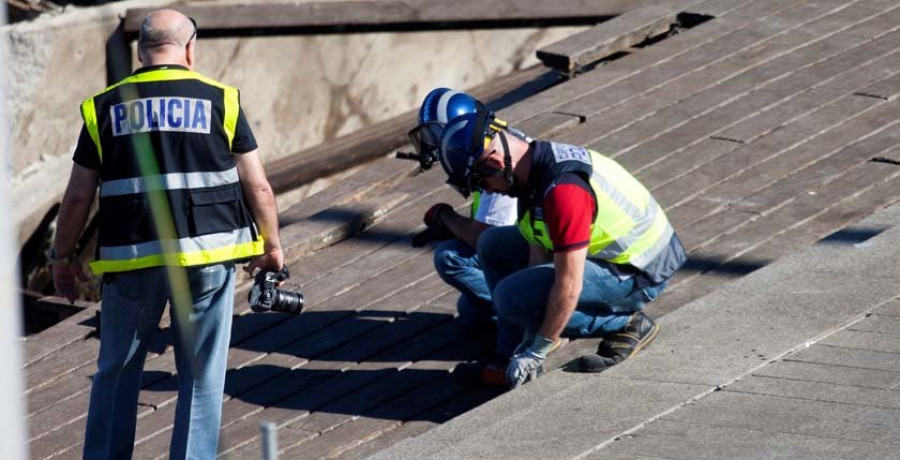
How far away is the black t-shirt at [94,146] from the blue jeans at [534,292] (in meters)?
1.14

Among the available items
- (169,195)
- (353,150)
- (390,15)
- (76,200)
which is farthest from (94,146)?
(390,15)

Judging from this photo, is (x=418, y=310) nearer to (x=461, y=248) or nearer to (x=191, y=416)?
(x=461, y=248)

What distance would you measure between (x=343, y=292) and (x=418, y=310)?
428 millimetres

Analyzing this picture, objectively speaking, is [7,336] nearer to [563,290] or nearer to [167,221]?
[167,221]

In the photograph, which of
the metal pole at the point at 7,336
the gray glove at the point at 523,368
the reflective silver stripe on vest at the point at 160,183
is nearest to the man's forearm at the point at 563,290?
the gray glove at the point at 523,368

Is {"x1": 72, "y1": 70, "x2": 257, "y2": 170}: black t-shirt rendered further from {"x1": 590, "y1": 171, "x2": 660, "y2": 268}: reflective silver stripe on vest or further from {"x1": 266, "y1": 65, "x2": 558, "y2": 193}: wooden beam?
{"x1": 266, "y1": 65, "x2": 558, "y2": 193}: wooden beam

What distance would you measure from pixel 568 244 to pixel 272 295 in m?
1.04

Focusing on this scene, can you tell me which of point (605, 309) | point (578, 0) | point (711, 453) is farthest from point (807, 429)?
point (578, 0)

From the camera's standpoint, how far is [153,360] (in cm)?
613

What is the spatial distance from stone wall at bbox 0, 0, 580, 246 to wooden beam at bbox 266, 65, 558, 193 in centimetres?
65

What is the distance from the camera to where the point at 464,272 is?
5902 millimetres

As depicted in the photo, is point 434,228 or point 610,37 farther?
point 610,37

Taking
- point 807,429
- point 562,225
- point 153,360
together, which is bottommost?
point 153,360

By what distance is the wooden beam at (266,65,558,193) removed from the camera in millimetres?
9609
